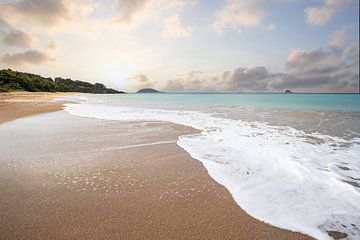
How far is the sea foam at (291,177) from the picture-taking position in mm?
2930

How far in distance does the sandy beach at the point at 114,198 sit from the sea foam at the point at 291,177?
1.02ft

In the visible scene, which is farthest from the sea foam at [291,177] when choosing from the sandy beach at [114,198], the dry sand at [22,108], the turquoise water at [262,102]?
the turquoise water at [262,102]

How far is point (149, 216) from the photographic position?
2855 mm

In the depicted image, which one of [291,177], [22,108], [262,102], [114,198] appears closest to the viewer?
[114,198]

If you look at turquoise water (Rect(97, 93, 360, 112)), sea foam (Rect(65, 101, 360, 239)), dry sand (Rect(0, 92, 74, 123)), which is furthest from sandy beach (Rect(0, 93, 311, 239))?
turquoise water (Rect(97, 93, 360, 112))

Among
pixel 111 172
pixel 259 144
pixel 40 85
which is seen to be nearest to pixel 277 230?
pixel 111 172

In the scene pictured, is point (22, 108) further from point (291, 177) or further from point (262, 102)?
point (262, 102)

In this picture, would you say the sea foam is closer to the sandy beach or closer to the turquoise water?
the sandy beach

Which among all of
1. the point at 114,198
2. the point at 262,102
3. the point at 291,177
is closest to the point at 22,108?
the point at 114,198

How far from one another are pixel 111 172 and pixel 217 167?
2.52 metres

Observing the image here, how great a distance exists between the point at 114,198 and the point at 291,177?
148 inches

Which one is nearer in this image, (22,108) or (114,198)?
(114,198)

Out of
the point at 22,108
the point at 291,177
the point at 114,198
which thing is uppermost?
the point at 22,108

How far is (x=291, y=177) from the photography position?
4.30 m
